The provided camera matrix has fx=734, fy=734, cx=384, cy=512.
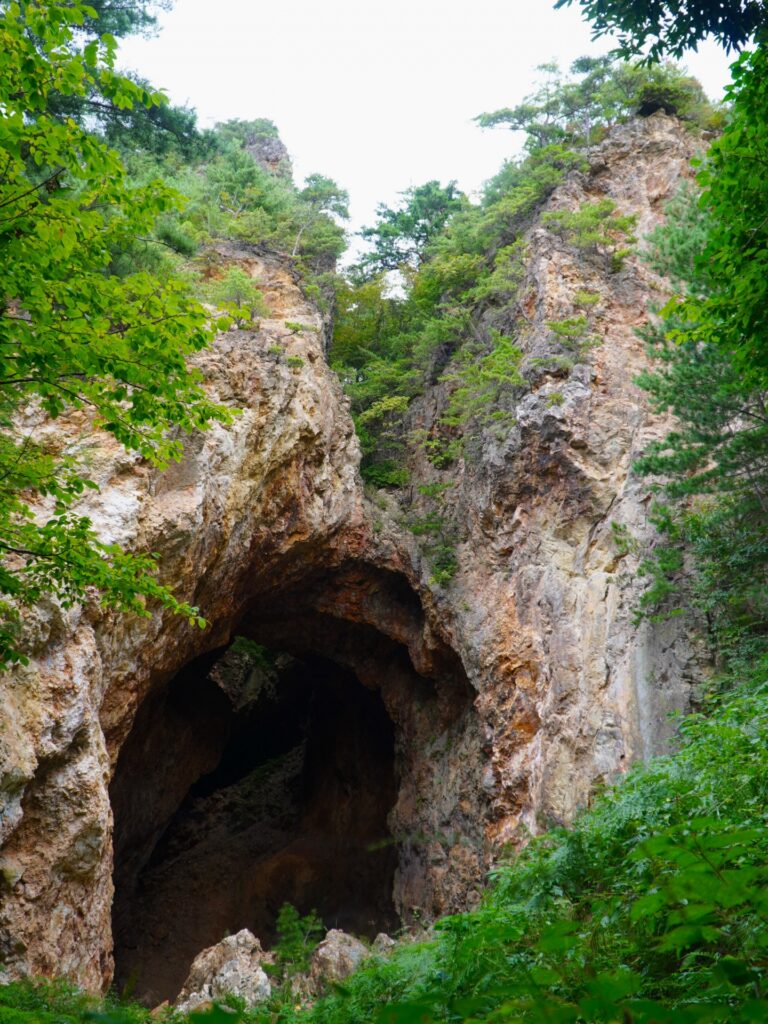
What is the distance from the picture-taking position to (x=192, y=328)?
5.05 meters

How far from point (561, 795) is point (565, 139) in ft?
59.3

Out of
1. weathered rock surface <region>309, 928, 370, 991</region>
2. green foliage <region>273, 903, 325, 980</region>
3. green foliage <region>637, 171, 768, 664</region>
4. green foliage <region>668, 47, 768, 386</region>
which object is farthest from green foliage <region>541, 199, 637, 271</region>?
green foliage <region>273, 903, 325, 980</region>

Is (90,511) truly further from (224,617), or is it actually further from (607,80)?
(607,80)

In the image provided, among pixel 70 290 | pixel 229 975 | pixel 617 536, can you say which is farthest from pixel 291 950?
pixel 70 290

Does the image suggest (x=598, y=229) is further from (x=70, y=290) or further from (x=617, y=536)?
(x=70, y=290)

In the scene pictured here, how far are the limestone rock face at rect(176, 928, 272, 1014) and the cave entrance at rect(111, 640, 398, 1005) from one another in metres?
4.68

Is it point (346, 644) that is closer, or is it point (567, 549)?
point (567, 549)

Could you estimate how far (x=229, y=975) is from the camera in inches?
413

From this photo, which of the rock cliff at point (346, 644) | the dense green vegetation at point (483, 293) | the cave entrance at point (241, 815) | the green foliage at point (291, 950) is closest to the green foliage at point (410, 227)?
the dense green vegetation at point (483, 293)

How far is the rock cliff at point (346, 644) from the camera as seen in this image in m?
8.80

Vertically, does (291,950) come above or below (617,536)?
below

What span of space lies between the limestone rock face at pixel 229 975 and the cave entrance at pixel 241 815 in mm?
4679

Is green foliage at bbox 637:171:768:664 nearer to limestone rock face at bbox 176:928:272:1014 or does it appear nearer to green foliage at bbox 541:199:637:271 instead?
green foliage at bbox 541:199:637:271

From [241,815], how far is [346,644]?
7.98 meters
